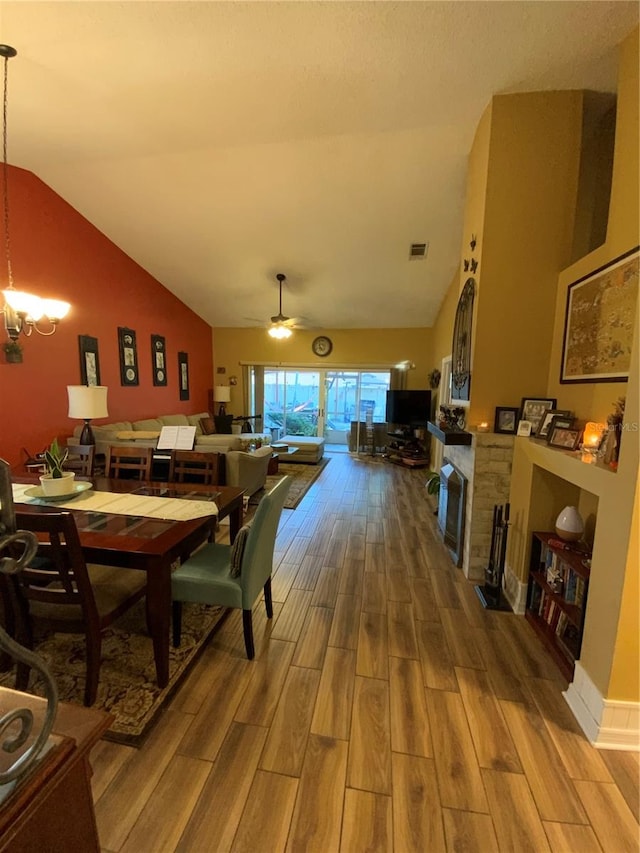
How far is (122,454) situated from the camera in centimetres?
285

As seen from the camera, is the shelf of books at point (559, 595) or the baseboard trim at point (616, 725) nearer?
the baseboard trim at point (616, 725)

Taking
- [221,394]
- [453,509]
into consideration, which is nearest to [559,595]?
[453,509]

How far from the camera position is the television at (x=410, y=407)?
265 inches

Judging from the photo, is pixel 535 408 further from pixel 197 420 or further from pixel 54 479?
pixel 197 420

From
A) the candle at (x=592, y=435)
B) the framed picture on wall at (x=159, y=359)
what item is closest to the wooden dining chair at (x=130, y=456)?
the candle at (x=592, y=435)

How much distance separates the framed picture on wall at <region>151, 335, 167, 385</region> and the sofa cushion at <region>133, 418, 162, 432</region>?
0.74 metres

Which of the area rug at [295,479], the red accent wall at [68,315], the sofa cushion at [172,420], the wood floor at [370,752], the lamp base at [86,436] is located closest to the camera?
the wood floor at [370,752]

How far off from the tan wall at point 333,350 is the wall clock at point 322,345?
87 millimetres

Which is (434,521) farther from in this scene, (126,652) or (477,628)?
(126,652)

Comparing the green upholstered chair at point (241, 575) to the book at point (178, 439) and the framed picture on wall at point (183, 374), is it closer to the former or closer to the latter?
the book at point (178, 439)

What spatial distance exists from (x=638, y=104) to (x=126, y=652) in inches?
158

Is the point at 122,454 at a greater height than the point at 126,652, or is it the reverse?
the point at 122,454

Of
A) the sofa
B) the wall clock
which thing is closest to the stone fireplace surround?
the sofa

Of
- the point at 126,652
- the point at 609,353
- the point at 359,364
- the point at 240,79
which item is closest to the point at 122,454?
the point at 126,652
